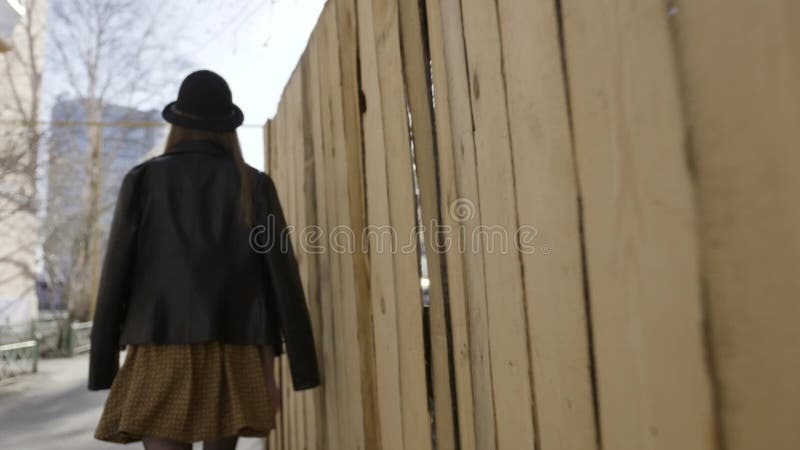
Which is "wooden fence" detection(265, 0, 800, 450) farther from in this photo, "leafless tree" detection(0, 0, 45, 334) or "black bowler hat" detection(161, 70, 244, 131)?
"leafless tree" detection(0, 0, 45, 334)

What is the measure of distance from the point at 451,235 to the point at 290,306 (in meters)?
0.85

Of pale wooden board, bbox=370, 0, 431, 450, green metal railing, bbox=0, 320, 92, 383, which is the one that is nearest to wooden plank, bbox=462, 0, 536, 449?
pale wooden board, bbox=370, 0, 431, 450

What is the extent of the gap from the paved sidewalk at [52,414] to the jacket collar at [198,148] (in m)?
2.56

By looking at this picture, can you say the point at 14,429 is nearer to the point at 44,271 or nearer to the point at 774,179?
the point at 774,179

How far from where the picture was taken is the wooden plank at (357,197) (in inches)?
60.5

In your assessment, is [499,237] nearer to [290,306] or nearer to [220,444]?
[290,306]

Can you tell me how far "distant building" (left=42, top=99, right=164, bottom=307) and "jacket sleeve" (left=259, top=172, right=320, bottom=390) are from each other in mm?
11429

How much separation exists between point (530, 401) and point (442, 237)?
0.41 meters

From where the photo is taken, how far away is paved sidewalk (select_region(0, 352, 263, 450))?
3.87 metres

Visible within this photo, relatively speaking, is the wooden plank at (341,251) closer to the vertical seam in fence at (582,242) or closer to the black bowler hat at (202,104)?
the black bowler hat at (202,104)

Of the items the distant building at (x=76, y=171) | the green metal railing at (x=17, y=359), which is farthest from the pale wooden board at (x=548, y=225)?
the distant building at (x=76, y=171)

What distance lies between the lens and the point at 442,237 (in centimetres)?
112

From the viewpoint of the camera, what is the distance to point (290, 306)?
1.73 m

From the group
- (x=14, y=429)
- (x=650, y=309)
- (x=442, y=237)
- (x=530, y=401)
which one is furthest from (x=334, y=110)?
(x=14, y=429)
